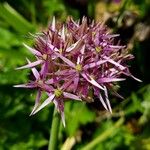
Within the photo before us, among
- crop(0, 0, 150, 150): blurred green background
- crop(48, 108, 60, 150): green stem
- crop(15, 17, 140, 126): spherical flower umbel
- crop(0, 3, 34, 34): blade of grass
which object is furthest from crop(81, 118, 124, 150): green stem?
crop(15, 17, 140, 126): spherical flower umbel

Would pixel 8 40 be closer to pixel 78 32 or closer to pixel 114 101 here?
pixel 114 101

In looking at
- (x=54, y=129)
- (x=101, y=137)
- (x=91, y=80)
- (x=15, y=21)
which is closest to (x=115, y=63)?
(x=91, y=80)

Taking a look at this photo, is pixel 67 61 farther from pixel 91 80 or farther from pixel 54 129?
pixel 54 129

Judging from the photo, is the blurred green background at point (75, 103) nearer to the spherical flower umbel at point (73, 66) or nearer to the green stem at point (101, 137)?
the green stem at point (101, 137)

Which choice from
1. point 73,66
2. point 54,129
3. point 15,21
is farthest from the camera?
point 15,21

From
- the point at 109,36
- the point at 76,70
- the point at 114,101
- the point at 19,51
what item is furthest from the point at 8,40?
the point at 76,70

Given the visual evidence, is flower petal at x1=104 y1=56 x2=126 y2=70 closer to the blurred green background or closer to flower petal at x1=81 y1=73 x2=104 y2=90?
flower petal at x1=81 y1=73 x2=104 y2=90

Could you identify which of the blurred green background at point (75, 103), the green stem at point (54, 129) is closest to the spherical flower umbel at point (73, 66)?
the green stem at point (54, 129)
